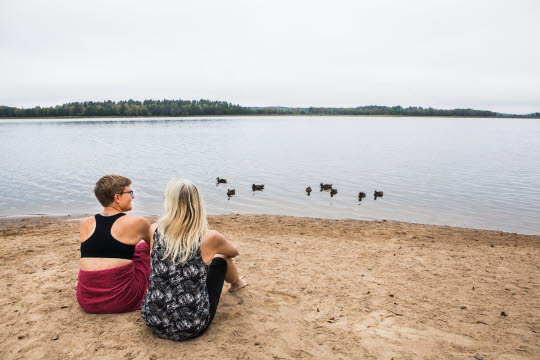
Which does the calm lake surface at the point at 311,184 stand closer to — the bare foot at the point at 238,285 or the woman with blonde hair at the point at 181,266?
the bare foot at the point at 238,285

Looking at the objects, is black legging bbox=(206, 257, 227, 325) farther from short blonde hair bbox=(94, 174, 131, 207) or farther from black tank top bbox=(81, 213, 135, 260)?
short blonde hair bbox=(94, 174, 131, 207)

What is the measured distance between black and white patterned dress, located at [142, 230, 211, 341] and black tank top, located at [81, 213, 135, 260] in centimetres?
48

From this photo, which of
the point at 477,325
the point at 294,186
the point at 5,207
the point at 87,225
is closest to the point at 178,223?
the point at 87,225

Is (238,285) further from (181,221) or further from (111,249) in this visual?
(181,221)

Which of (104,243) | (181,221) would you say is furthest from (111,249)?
(181,221)

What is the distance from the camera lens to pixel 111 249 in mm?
3869

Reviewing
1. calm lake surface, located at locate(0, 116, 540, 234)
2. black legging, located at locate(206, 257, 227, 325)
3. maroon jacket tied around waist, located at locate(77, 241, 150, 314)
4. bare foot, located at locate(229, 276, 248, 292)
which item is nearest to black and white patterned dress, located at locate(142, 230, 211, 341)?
black legging, located at locate(206, 257, 227, 325)

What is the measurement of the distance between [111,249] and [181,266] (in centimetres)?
86

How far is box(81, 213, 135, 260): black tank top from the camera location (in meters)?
3.81

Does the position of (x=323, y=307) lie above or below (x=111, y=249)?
below

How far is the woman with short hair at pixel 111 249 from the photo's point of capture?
12.6 ft

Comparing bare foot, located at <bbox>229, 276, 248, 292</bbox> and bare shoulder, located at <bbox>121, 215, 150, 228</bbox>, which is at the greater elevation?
bare shoulder, located at <bbox>121, 215, 150, 228</bbox>

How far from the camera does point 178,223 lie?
345 centimetres

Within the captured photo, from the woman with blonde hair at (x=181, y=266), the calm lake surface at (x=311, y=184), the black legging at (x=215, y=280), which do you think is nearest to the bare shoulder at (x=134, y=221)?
the woman with blonde hair at (x=181, y=266)
